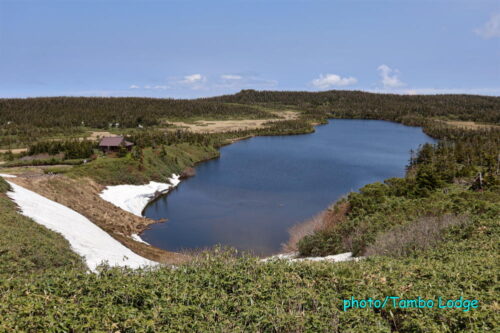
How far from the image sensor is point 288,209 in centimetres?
3812

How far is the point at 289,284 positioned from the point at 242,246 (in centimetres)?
2062

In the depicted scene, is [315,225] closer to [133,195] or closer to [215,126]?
[133,195]

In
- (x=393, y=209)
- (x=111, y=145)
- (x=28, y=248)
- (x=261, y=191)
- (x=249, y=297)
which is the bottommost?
(x=261, y=191)

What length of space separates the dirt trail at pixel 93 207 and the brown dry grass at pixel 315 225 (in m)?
9.39

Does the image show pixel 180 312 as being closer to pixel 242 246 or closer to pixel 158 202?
pixel 242 246

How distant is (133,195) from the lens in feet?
135

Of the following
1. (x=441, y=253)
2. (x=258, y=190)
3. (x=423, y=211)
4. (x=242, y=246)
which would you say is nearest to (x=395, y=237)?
(x=441, y=253)

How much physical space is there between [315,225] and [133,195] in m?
22.0

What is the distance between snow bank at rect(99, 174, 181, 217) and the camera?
37.8 meters

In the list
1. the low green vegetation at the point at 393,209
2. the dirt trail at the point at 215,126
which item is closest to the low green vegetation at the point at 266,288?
the low green vegetation at the point at 393,209

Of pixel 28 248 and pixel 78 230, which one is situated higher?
pixel 28 248

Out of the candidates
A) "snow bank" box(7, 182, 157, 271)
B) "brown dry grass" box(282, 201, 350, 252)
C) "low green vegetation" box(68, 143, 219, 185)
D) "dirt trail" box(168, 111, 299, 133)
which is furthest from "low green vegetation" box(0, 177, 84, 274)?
"dirt trail" box(168, 111, 299, 133)

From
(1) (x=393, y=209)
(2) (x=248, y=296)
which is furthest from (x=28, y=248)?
(1) (x=393, y=209)

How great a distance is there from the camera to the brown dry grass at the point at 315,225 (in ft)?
90.0
